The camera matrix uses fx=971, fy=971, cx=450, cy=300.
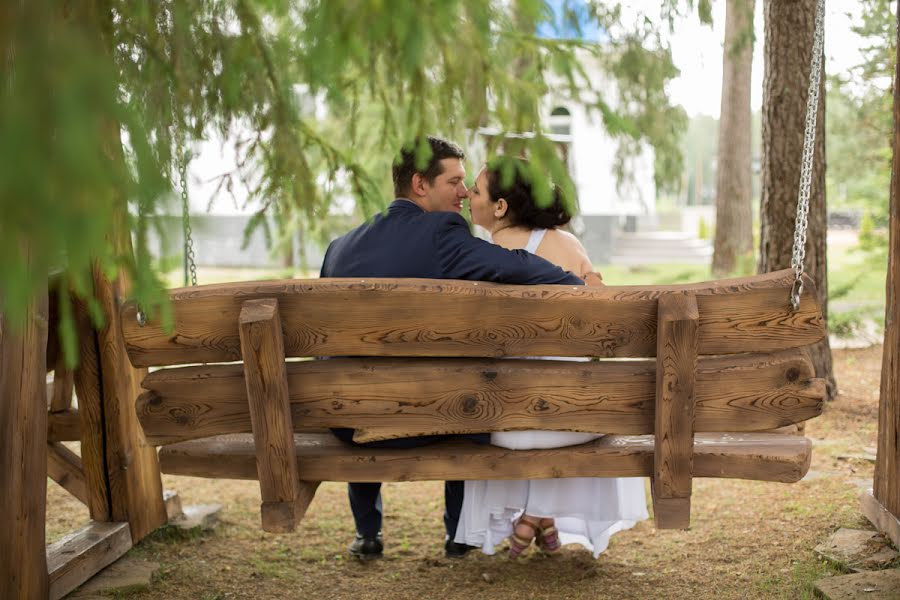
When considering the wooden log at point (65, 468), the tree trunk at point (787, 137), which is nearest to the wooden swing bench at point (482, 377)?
the wooden log at point (65, 468)

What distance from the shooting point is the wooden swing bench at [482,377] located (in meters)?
3.14

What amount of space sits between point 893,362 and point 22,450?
→ 3597 mm

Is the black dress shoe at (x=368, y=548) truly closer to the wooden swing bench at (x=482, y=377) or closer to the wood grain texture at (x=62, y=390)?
the wooden swing bench at (x=482, y=377)

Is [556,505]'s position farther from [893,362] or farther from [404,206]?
[893,362]

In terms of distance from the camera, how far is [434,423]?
3.29 meters

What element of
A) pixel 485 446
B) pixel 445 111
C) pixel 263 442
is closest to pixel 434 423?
pixel 485 446

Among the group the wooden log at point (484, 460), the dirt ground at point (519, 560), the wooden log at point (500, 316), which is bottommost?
the dirt ground at point (519, 560)

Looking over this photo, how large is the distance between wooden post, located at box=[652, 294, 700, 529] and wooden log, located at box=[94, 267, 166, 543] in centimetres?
229

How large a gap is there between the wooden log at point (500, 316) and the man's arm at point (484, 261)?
13cm

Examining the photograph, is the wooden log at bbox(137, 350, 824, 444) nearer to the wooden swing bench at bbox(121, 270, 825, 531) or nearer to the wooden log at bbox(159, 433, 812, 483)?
the wooden swing bench at bbox(121, 270, 825, 531)

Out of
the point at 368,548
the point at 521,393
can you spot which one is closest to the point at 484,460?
the point at 521,393

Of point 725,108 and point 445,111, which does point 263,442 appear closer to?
point 445,111

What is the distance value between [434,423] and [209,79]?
1.35m

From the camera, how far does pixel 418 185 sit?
391cm
